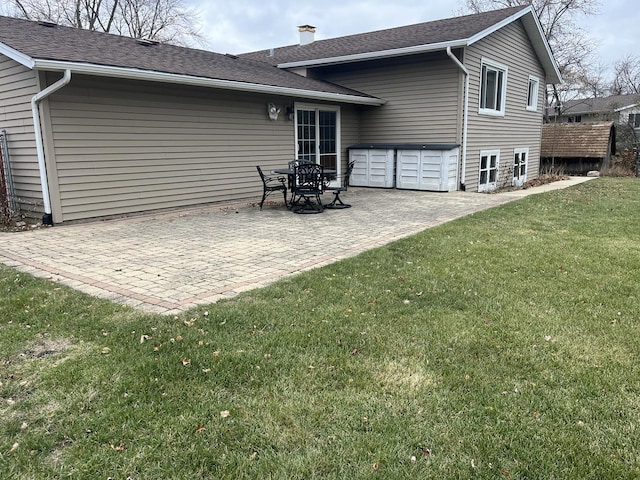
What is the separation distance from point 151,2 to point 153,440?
28.3 m

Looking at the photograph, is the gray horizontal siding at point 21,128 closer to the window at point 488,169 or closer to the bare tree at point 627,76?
the window at point 488,169

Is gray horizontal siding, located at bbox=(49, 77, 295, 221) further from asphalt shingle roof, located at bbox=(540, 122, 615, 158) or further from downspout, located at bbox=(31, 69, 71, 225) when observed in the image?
asphalt shingle roof, located at bbox=(540, 122, 615, 158)

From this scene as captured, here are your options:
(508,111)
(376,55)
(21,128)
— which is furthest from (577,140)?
(21,128)

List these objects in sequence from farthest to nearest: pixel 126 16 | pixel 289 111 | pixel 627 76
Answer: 1. pixel 627 76
2. pixel 126 16
3. pixel 289 111

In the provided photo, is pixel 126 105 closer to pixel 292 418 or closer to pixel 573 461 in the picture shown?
pixel 292 418

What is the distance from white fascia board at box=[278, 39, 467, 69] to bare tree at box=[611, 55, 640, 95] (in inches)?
1529

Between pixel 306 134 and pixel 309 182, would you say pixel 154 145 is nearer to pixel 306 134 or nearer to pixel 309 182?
pixel 309 182

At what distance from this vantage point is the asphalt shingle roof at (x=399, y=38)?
37.4 ft

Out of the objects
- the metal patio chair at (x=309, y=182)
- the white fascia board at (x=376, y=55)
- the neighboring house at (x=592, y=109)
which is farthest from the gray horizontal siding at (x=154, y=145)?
the neighboring house at (x=592, y=109)

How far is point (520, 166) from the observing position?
15.5 metres

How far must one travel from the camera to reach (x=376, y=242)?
19.2 ft

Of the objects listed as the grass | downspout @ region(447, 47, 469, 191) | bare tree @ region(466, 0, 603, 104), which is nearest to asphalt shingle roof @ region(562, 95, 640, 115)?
bare tree @ region(466, 0, 603, 104)

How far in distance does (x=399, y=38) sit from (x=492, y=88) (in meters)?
2.91

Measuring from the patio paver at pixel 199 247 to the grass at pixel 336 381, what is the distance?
1.19 ft
